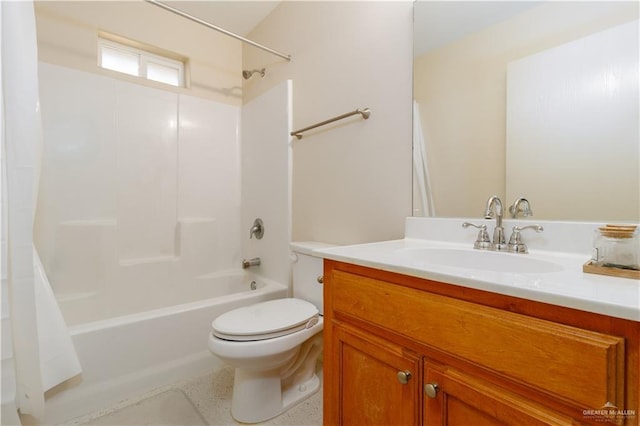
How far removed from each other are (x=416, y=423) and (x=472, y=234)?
0.67 metres

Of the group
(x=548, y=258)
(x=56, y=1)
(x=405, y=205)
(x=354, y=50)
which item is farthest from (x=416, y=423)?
(x=56, y=1)

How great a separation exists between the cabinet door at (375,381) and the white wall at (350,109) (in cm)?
61

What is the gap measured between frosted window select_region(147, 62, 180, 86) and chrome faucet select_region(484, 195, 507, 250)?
91.4 inches

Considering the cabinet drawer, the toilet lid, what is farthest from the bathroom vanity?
the toilet lid

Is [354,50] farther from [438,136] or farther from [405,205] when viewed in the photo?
[405,205]

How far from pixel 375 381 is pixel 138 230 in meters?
1.88

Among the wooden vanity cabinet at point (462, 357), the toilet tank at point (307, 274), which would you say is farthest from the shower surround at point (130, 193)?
the wooden vanity cabinet at point (462, 357)

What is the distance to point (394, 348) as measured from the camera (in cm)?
76

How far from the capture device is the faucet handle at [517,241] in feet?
3.01

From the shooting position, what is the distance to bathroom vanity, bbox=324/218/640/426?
0.45 meters

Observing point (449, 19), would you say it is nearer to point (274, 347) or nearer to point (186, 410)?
point (274, 347)

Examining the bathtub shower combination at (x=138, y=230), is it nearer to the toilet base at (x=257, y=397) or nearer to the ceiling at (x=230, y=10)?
the toilet base at (x=257, y=397)

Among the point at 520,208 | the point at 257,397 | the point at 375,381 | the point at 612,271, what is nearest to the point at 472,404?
the point at 375,381

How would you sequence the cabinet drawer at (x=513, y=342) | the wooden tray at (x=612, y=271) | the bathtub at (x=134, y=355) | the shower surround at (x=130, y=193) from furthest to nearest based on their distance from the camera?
1. the shower surround at (x=130, y=193)
2. the bathtub at (x=134, y=355)
3. the wooden tray at (x=612, y=271)
4. the cabinet drawer at (x=513, y=342)
